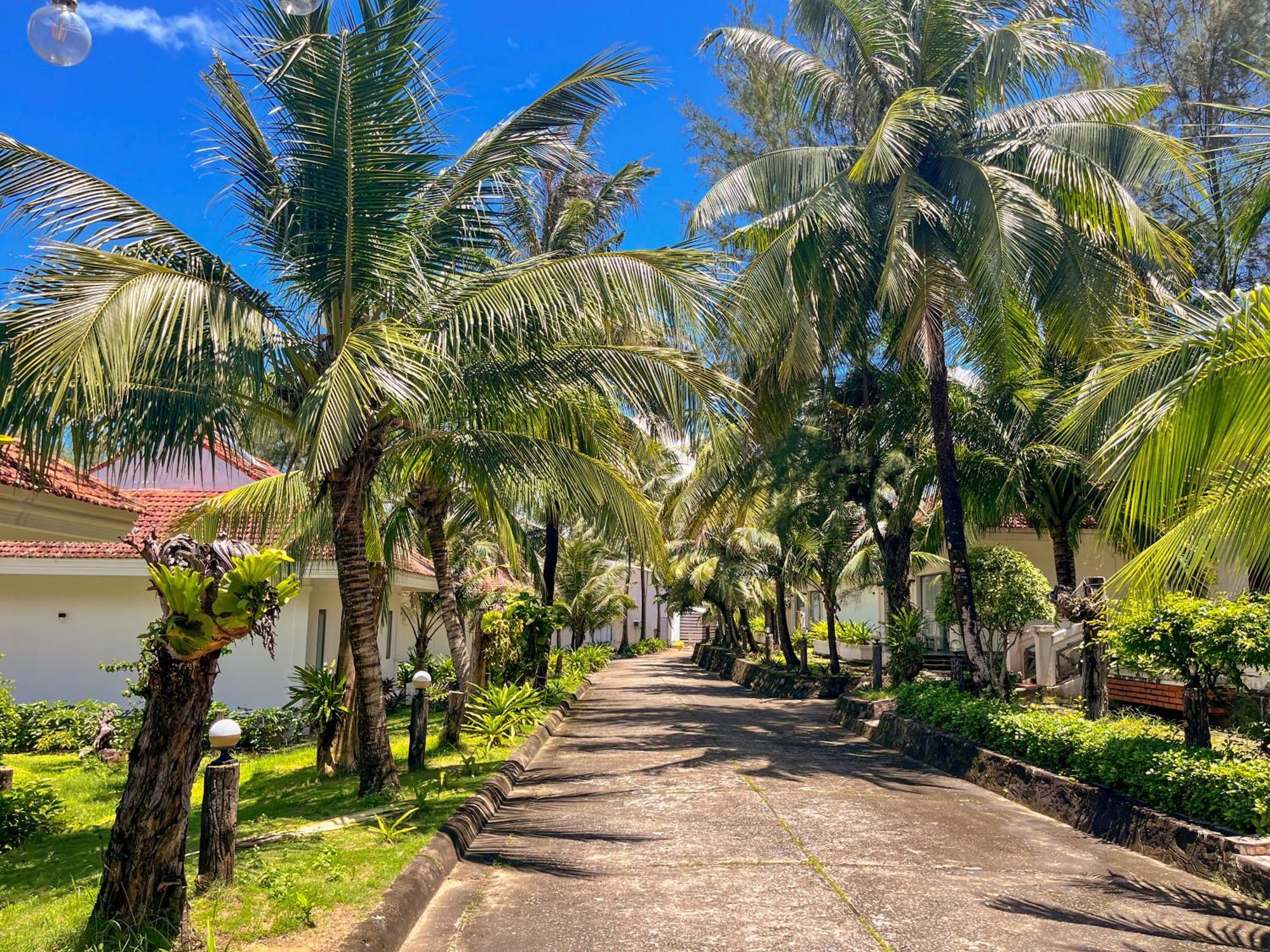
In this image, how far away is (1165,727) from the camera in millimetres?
8992

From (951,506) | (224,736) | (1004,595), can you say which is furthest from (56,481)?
(1004,595)

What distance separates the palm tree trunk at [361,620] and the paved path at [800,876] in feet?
4.27

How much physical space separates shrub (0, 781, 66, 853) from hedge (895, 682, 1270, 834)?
952 cm

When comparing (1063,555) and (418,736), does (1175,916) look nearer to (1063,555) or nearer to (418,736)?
(418,736)

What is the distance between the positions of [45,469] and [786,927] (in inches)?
246

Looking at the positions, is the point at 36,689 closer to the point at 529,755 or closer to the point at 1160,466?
the point at 529,755

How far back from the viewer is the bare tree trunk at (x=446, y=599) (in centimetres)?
1238

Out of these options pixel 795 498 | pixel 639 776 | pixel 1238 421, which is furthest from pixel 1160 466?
pixel 795 498

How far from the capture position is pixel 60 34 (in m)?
4.90

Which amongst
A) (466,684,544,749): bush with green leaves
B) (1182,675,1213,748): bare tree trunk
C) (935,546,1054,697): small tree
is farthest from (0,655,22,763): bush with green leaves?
(935,546,1054,697): small tree

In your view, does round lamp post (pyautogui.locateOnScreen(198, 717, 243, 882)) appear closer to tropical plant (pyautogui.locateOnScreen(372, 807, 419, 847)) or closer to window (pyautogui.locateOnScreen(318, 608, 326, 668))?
tropical plant (pyautogui.locateOnScreen(372, 807, 419, 847))

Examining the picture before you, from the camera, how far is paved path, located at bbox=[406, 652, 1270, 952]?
17.6ft

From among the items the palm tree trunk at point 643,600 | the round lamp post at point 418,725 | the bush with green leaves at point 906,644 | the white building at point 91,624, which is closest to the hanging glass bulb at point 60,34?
the round lamp post at point 418,725

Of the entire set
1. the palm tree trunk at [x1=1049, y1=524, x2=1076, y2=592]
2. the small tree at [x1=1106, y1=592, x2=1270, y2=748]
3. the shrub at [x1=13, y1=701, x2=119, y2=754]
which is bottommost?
the shrub at [x1=13, y1=701, x2=119, y2=754]
